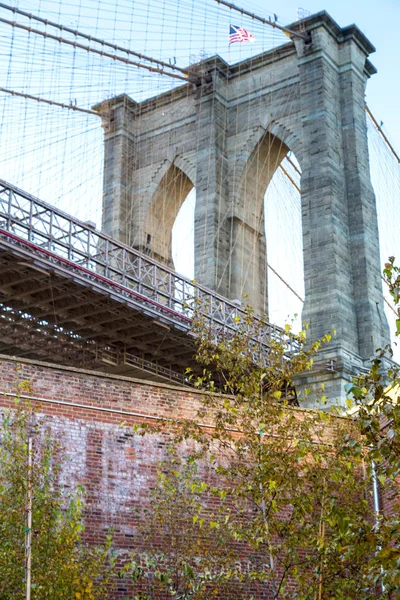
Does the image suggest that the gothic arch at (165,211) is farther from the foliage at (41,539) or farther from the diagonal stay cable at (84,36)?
the foliage at (41,539)

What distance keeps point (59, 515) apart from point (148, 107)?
1102 inches

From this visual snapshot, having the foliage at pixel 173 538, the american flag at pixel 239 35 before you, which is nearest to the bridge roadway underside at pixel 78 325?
the foliage at pixel 173 538

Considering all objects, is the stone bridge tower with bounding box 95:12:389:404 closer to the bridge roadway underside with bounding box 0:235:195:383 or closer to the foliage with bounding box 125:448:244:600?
the bridge roadway underside with bounding box 0:235:195:383

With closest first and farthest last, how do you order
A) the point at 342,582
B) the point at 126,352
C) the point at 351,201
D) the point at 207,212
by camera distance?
1. the point at 342,582
2. the point at 126,352
3. the point at 351,201
4. the point at 207,212

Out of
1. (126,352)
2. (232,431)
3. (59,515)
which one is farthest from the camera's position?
(126,352)

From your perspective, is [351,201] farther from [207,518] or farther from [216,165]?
[207,518]

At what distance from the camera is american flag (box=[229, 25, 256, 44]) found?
1267 inches

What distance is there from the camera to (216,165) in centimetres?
3519

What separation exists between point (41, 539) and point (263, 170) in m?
25.6

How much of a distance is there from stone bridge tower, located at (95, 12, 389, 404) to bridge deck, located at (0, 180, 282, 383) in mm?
3661

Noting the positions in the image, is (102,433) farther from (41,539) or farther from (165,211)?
(165,211)

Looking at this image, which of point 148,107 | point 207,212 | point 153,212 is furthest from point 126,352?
point 148,107

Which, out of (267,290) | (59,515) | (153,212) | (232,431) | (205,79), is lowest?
(59,515)

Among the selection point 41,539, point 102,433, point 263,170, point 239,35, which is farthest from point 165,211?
point 41,539
